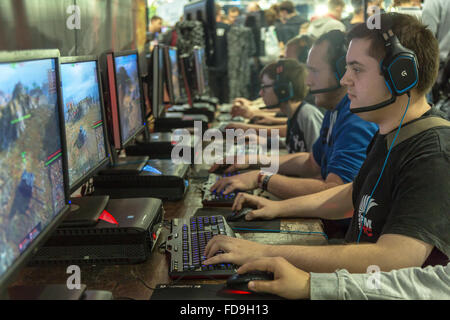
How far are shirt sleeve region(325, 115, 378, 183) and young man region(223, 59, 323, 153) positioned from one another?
867mm

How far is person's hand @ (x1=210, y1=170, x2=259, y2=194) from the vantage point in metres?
1.88

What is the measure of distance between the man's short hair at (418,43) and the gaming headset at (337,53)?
0.78m

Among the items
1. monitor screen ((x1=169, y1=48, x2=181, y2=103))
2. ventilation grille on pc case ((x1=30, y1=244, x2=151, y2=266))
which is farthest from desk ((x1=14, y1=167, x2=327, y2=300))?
monitor screen ((x1=169, y1=48, x2=181, y2=103))

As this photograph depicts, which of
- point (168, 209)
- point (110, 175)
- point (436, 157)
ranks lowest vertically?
point (168, 209)

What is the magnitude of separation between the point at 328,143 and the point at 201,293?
4.22 feet

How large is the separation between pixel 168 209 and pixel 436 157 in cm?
98

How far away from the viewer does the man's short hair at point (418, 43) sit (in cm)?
125

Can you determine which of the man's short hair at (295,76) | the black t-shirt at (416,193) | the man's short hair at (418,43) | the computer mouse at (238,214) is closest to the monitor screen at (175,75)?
the man's short hair at (295,76)

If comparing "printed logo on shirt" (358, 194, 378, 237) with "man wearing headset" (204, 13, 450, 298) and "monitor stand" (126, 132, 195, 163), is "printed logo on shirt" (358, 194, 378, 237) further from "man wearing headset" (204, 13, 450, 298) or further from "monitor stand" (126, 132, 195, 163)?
"monitor stand" (126, 132, 195, 163)

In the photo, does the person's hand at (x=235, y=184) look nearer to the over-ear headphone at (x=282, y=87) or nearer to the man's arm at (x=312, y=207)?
the man's arm at (x=312, y=207)

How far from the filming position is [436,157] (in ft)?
3.60

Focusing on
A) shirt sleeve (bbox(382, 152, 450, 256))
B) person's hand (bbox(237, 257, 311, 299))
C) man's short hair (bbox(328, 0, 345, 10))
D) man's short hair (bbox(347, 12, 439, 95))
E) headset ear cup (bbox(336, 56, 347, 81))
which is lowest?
person's hand (bbox(237, 257, 311, 299))
